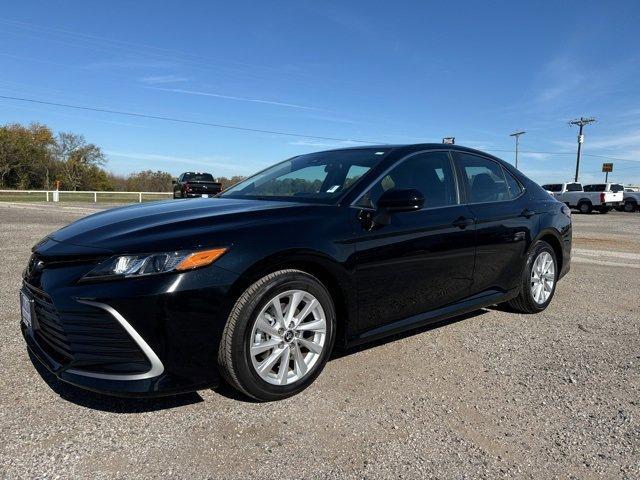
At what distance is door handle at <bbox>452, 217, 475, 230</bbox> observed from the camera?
12.2 feet

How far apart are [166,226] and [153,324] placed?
22.9 inches

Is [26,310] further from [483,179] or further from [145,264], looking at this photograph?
[483,179]

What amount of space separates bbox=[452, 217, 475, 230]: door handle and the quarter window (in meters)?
0.21

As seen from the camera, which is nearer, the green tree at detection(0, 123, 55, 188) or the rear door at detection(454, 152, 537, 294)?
the rear door at detection(454, 152, 537, 294)

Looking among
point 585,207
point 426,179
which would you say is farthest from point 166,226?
point 585,207

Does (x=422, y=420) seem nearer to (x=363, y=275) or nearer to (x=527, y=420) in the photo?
(x=527, y=420)

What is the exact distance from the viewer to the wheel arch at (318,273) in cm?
262

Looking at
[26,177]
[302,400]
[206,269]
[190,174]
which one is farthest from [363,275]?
[26,177]

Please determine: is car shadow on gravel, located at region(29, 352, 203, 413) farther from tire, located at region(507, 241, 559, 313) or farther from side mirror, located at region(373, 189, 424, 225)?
tire, located at region(507, 241, 559, 313)

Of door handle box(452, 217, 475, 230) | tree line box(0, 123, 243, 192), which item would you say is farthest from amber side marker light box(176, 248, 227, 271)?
tree line box(0, 123, 243, 192)

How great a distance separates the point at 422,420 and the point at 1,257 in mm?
7091

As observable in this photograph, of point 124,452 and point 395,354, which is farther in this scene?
→ point 395,354

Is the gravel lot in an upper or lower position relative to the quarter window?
lower

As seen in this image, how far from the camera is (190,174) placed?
→ 992 inches
